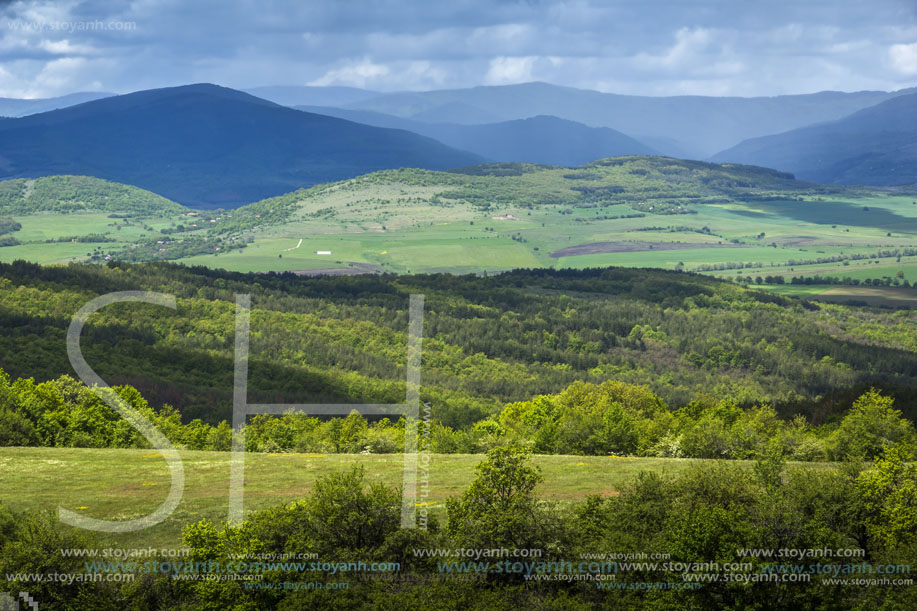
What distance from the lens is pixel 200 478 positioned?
183ft

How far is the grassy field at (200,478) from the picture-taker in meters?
48.2

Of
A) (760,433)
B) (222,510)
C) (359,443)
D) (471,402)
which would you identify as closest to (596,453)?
(760,433)

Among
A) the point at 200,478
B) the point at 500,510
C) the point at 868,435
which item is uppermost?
the point at 500,510

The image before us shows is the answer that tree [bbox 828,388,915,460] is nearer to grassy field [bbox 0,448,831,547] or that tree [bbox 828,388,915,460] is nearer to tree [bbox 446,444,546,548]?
grassy field [bbox 0,448,831,547]

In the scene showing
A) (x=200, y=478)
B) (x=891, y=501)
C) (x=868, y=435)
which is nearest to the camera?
(x=891, y=501)

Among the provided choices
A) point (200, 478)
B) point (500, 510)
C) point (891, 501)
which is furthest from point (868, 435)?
point (200, 478)

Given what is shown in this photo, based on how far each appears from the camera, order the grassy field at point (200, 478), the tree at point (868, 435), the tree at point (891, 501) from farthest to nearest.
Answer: the tree at point (868, 435)
the grassy field at point (200, 478)
the tree at point (891, 501)

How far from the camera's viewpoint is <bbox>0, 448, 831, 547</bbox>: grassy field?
48219 millimetres

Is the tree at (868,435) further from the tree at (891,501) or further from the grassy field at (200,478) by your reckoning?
the tree at (891,501)

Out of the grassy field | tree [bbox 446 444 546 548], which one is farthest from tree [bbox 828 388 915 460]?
tree [bbox 446 444 546 548]

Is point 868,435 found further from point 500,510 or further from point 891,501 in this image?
point 500,510

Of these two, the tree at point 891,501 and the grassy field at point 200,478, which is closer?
the tree at point 891,501

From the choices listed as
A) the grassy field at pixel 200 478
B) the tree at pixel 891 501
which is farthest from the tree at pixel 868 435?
the tree at pixel 891 501

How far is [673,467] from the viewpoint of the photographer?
2279 inches
